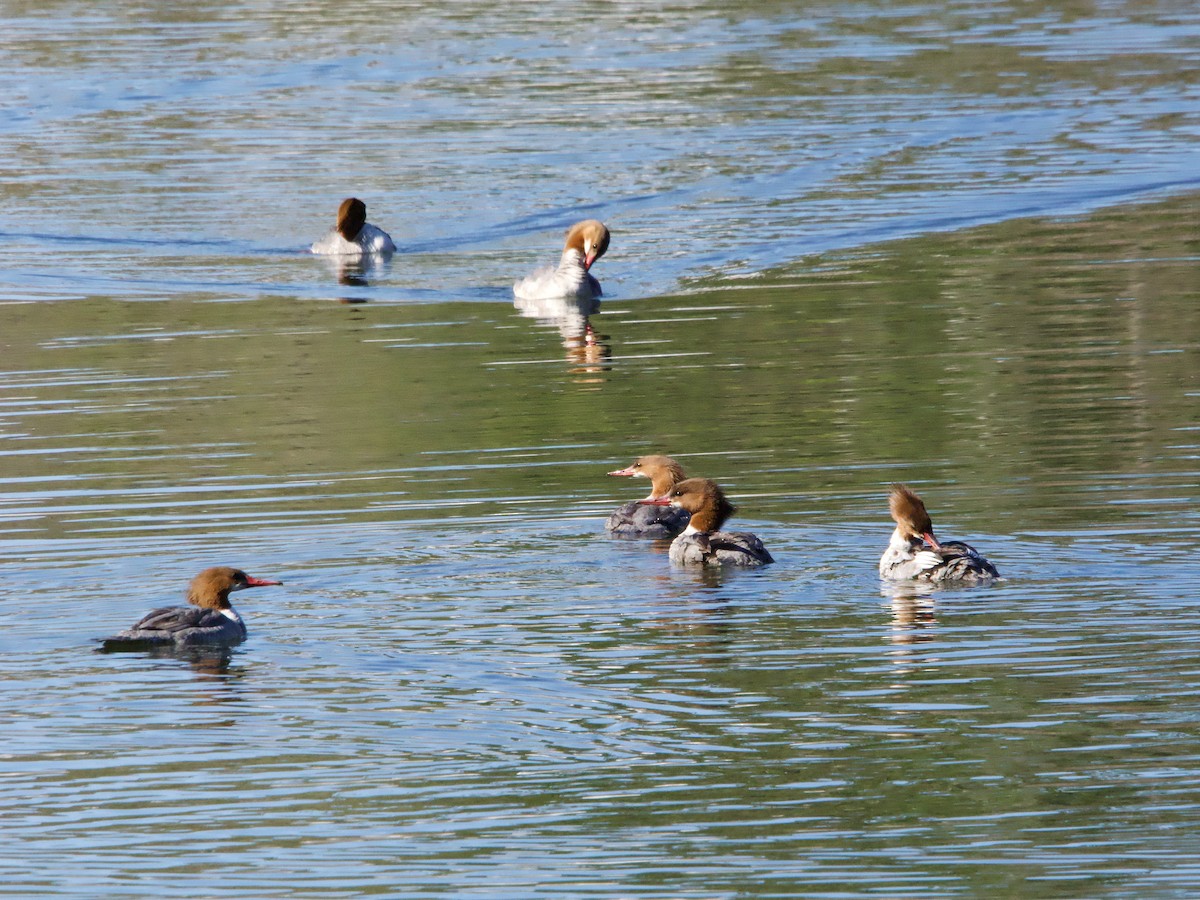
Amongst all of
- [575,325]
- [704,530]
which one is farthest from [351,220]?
[704,530]

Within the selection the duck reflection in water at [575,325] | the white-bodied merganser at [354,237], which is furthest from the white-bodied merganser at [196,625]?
the white-bodied merganser at [354,237]

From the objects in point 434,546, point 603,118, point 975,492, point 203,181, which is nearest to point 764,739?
point 434,546

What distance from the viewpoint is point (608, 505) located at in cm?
Result: 1395

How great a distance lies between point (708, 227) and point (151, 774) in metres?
18.2

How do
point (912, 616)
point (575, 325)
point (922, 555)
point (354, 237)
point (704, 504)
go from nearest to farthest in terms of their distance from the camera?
point (912, 616) → point (922, 555) → point (704, 504) → point (575, 325) → point (354, 237)

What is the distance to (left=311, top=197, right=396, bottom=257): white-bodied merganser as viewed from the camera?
83.1 feet

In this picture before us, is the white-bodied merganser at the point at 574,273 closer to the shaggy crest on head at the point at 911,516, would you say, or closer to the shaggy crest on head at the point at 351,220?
the shaggy crest on head at the point at 351,220

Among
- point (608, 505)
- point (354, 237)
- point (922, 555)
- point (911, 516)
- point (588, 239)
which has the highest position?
point (588, 239)

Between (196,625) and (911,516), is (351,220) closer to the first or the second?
(911,516)

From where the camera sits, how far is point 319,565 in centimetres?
1234

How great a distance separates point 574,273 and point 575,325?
4.19 ft

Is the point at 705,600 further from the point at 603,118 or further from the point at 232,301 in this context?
the point at 603,118

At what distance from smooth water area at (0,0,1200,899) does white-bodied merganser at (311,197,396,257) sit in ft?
1.46

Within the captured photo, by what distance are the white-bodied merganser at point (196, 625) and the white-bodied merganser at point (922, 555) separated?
11.5 ft
